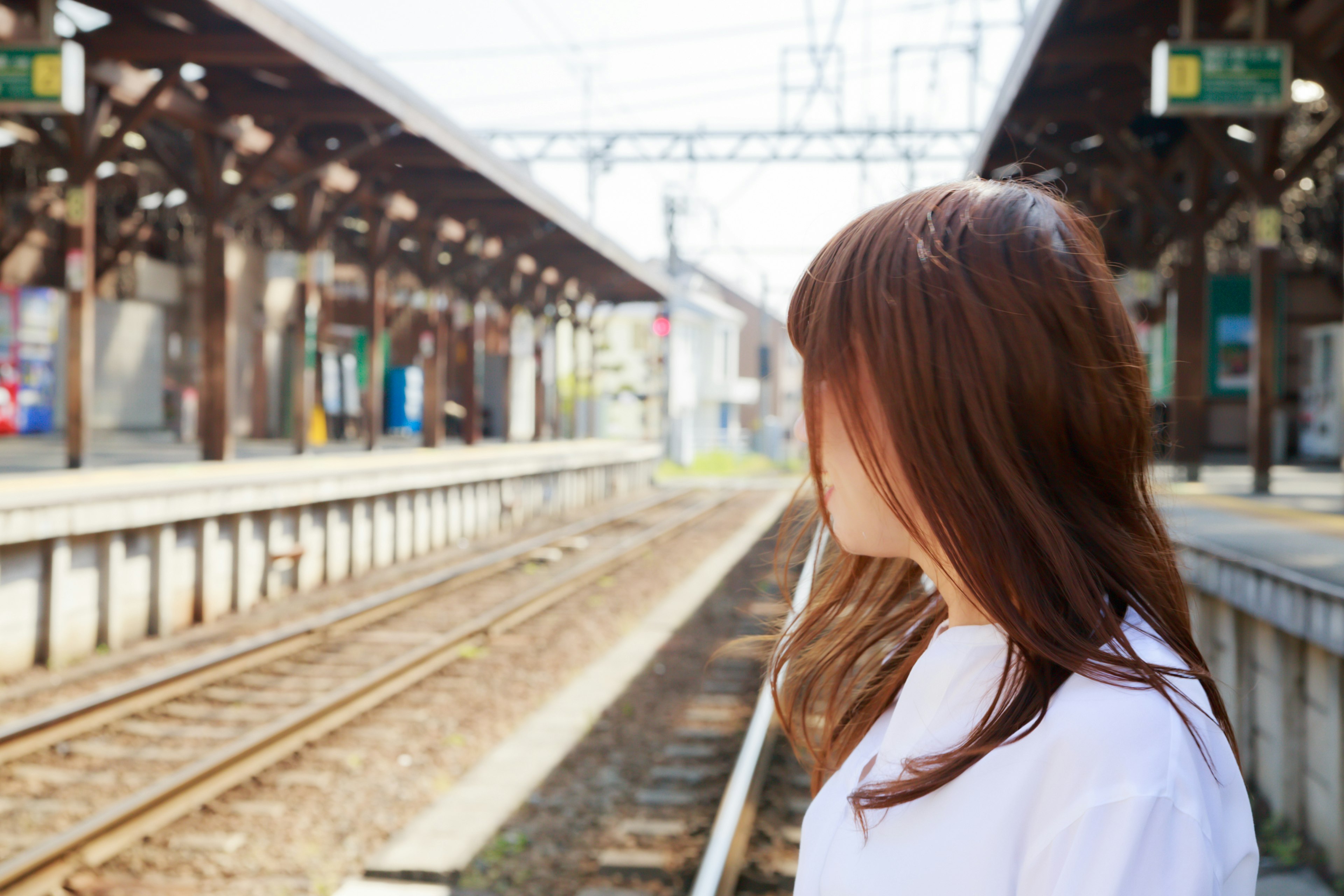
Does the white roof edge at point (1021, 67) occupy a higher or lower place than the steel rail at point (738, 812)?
higher

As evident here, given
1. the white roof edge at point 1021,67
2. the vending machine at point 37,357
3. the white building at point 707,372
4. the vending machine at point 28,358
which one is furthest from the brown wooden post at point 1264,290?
the white building at point 707,372

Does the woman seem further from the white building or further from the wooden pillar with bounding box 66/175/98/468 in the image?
the white building

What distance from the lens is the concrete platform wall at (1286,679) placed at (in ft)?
14.1

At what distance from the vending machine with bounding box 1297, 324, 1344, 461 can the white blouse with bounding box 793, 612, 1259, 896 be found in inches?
648

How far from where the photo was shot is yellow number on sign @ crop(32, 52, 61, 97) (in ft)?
25.5

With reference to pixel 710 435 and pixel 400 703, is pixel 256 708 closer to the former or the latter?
pixel 400 703

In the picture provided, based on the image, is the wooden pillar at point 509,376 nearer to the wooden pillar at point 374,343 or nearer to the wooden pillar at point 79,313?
the wooden pillar at point 374,343

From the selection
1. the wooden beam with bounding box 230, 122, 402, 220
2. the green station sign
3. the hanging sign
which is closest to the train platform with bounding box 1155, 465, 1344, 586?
the green station sign

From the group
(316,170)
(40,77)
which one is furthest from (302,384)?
(40,77)

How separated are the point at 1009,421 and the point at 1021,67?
9.09 metres

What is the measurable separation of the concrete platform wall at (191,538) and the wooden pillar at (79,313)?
46 centimetres

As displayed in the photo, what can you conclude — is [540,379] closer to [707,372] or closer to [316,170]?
[316,170]

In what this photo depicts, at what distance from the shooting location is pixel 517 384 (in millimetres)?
32188

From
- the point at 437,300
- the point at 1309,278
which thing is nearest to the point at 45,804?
the point at 437,300
